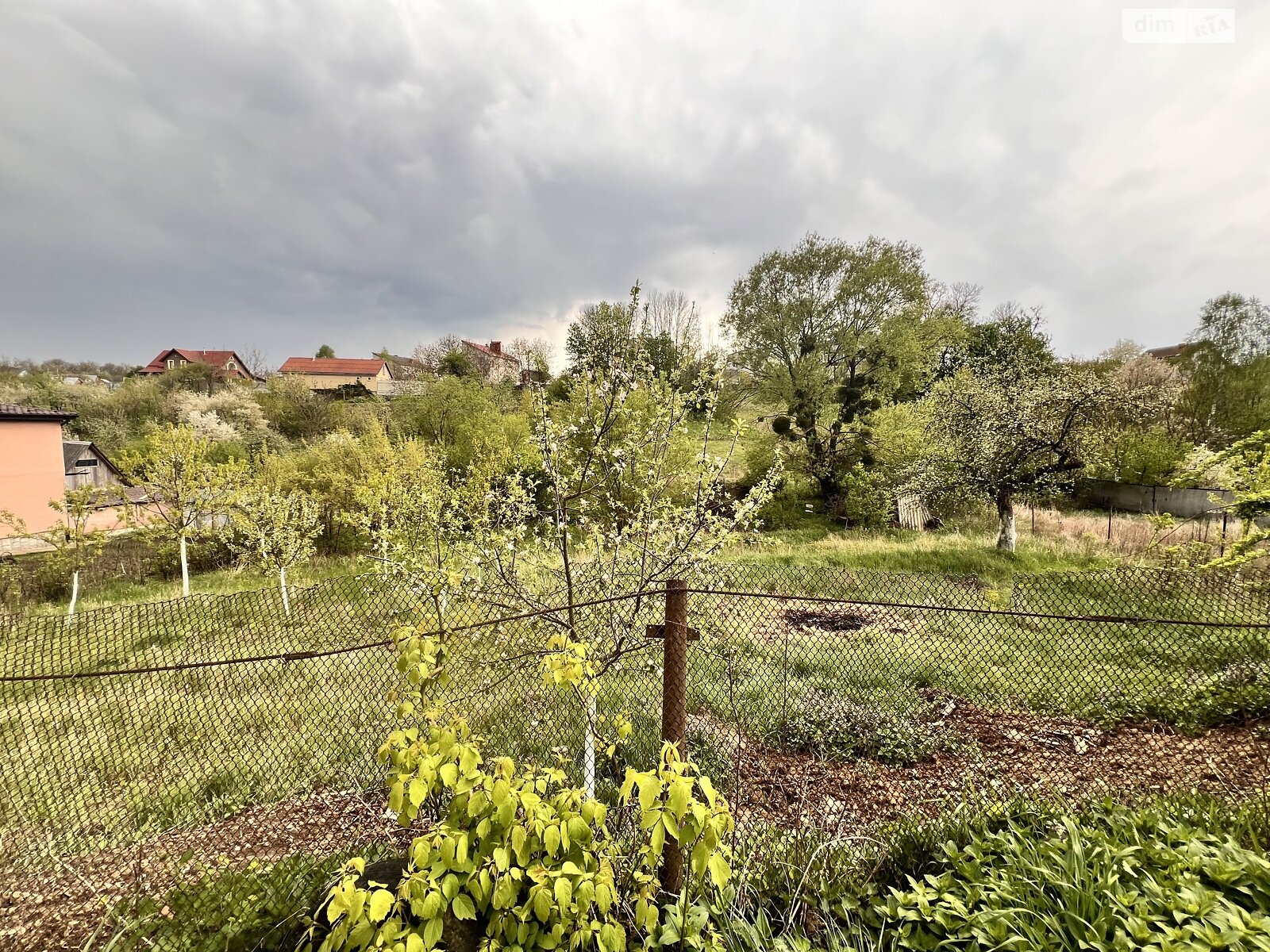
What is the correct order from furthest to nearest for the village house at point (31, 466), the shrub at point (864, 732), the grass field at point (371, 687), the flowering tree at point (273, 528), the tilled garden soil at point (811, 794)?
the village house at point (31, 466) → the flowering tree at point (273, 528) → the shrub at point (864, 732) → the grass field at point (371, 687) → the tilled garden soil at point (811, 794)

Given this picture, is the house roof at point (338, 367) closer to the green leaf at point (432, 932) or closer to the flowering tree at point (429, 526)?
the flowering tree at point (429, 526)

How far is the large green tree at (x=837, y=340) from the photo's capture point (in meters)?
19.1

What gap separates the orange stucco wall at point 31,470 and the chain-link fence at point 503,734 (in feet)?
62.9

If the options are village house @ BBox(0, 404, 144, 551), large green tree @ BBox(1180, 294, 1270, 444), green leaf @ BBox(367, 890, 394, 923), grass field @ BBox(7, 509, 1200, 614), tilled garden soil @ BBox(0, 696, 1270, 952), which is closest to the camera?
green leaf @ BBox(367, 890, 394, 923)

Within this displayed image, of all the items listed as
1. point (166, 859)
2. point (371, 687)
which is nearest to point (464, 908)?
point (166, 859)

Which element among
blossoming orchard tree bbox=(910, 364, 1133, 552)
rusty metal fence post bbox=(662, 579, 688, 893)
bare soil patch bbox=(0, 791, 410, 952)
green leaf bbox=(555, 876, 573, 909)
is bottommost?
bare soil patch bbox=(0, 791, 410, 952)

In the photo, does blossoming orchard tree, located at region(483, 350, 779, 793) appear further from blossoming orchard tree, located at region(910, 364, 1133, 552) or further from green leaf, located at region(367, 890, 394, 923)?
blossoming orchard tree, located at region(910, 364, 1133, 552)

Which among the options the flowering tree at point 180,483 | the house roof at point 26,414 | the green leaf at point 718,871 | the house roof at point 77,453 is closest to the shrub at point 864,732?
the green leaf at point 718,871

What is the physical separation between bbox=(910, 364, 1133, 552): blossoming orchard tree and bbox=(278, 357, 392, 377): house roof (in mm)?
60572

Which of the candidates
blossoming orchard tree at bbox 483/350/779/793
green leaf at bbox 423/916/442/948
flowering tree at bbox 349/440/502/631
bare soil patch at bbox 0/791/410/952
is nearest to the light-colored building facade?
flowering tree at bbox 349/440/502/631

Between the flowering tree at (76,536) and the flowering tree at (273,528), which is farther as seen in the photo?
the flowering tree at (273,528)

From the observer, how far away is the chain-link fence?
98.1 inches

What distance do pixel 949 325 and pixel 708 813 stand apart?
2720 cm

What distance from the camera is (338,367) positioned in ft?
194
